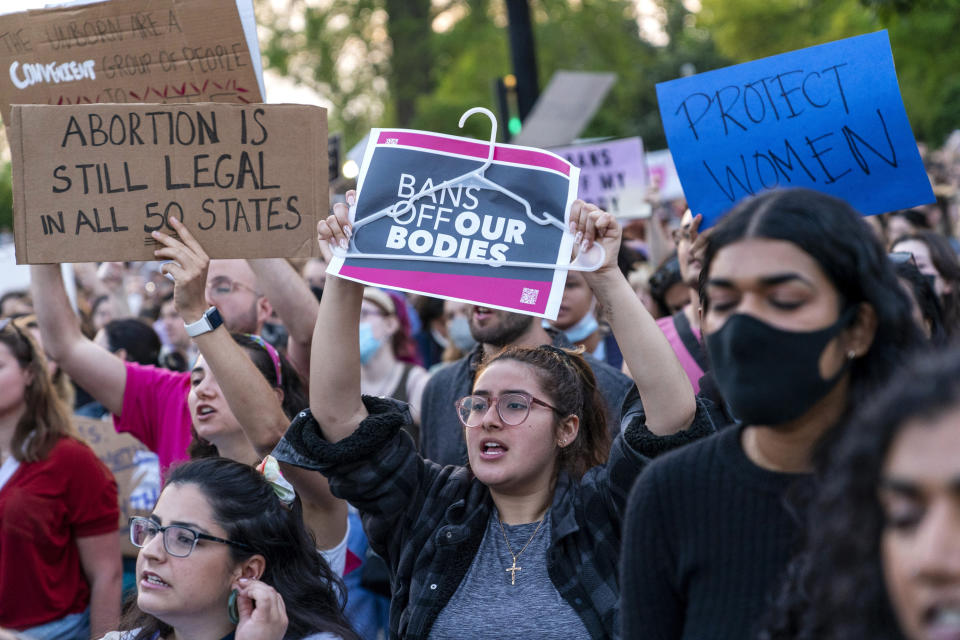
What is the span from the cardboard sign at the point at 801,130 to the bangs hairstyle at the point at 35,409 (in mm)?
2719

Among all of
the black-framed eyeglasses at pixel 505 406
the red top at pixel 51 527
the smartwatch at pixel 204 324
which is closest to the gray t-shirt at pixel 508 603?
the black-framed eyeglasses at pixel 505 406

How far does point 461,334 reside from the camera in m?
5.81

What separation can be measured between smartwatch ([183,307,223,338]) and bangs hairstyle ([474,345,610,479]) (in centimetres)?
83

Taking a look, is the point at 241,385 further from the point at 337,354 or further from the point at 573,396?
the point at 573,396

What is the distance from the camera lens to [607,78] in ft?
28.2

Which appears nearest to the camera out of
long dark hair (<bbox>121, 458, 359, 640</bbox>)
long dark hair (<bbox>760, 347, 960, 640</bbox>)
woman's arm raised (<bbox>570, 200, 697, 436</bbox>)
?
long dark hair (<bbox>760, 347, 960, 640</bbox>)

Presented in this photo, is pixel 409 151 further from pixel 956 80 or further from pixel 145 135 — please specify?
pixel 956 80

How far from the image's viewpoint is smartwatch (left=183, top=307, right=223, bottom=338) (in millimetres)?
3227

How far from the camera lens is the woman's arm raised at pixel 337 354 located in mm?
2932

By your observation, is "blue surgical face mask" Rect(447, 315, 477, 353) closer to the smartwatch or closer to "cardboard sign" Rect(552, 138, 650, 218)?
"cardboard sign" Rect(552, 138, 650, 218)

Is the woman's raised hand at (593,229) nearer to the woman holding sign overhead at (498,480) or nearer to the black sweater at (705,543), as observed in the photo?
the woman holding sign overhead at (498,480)

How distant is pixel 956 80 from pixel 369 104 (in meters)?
16.5

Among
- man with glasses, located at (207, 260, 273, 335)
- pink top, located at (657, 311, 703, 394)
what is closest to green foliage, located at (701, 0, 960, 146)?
pink top, located at (657, 311, 703, 394)

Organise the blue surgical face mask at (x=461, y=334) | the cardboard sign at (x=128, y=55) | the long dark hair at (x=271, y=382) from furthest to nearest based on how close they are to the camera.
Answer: the blue surgical face mask at (x=461, y=334), the long dark hair at (x=271, y=382), the cardboard sign at (x=128, y=55)
